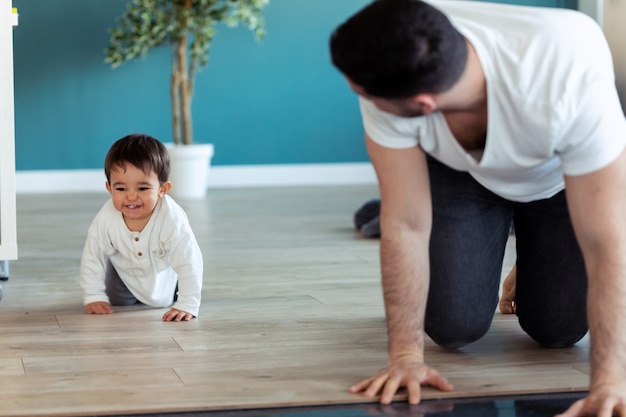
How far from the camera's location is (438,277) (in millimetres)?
1600

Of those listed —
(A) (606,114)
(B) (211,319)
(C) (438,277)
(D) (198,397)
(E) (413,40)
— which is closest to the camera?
(E) (413,40)

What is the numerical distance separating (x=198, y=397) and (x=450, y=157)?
0.49 m

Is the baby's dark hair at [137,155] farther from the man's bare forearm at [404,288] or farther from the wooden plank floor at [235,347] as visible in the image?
the man's bare forearm at [404,288]

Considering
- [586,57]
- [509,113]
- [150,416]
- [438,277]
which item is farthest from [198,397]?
[586,57]

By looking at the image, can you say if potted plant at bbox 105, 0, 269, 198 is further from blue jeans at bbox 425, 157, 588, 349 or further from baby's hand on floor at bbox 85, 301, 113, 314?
blue jeans at bbox 425, 157, 588, 349

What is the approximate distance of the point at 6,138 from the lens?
6.49ft

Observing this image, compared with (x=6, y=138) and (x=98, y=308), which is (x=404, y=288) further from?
(x=6, y=138)

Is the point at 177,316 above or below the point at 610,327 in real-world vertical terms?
below

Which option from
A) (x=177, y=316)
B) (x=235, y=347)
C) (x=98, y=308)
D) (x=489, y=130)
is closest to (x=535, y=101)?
A: (x=489, y=130)

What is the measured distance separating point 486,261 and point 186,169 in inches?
114

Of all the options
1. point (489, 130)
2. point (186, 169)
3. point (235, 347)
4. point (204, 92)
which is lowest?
point (186, 169)

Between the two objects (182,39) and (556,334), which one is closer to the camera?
(556,334)

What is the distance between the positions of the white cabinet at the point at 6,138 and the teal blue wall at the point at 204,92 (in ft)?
9.33

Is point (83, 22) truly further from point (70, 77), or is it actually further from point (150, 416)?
point (150, 416)
